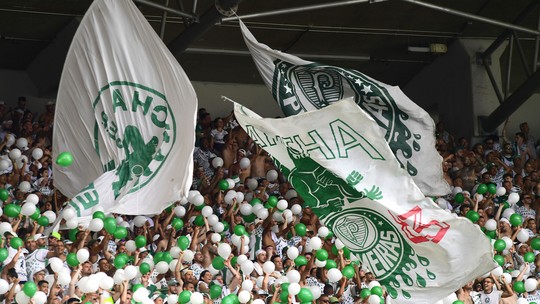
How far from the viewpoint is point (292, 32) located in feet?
54.3

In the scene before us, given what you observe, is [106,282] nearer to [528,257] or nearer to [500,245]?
[500,245]

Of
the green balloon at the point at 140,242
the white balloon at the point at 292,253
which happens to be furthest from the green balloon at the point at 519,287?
the green balloon at the point at 140,242

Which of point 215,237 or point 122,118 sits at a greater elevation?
point 122,118

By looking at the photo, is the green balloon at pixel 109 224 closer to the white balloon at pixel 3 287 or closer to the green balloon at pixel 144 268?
the green balloon at pixel 144 268

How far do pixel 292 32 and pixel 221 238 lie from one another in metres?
4.24

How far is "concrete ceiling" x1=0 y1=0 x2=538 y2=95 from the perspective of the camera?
611 inches

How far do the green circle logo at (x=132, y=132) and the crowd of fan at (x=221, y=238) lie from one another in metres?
0.81

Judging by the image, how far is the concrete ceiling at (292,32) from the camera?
611 inches

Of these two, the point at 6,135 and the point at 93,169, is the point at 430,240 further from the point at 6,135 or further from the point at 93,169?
the point at 6,135

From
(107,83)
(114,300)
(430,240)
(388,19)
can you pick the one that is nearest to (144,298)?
(114,300)

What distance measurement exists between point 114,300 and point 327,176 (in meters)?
2.63

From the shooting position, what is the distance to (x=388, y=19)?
1630 centimetres

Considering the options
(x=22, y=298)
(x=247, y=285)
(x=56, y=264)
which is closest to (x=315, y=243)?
(x=247, y=285)

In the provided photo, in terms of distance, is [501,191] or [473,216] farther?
[501,191]
